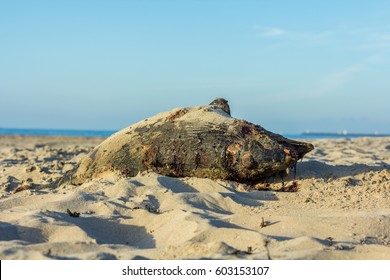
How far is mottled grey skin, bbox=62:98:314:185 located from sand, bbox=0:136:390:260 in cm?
22

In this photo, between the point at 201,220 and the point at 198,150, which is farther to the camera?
the point at 198,150

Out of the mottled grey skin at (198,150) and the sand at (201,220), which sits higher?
the mottled grey skin at (198,150)

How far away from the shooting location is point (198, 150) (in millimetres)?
6227

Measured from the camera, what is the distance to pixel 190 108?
689 cm

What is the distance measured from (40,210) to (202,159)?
2248mm

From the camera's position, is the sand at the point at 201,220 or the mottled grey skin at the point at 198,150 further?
the mottled grey skin at the point at 198,150

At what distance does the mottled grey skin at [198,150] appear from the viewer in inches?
239

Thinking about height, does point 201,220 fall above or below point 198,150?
below

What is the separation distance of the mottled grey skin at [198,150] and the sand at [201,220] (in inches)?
8.5

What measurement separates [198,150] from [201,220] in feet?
7.20

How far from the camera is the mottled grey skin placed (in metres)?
6.07
